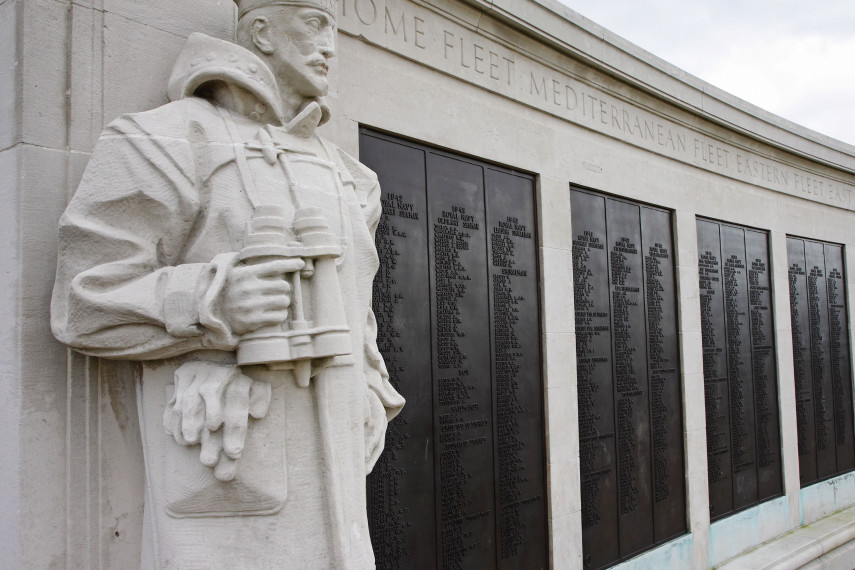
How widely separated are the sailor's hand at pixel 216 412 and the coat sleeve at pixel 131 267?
131 millimetres

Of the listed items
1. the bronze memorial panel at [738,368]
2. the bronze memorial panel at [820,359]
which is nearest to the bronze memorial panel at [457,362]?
the bronze memorial panel at [738,368]

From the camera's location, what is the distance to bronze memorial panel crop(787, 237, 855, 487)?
10695 mm

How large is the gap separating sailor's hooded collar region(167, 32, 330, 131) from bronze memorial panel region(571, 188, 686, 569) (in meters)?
4.70

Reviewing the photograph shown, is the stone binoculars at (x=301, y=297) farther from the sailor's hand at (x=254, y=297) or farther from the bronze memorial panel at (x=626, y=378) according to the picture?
the bronze memorial panel at (x=626, y=378)

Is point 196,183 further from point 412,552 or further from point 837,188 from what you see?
point 837,188

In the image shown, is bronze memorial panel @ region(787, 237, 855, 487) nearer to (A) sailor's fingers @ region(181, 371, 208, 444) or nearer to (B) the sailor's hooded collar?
(B) the sailor's hooded collar

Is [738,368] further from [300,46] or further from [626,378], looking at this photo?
[300,46]

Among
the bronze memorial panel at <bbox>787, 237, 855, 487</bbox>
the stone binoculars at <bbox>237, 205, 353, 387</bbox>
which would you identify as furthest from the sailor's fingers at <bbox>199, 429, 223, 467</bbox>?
the bronze memorial panel at <bbox>787, 237, 855, 487</bbox>

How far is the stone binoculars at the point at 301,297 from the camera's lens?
107 inches

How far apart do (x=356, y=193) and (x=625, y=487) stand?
213 inches

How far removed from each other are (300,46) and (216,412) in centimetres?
172

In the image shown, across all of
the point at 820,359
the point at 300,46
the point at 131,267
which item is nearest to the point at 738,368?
the point at 820,359


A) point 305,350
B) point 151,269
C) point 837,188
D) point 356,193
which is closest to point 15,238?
point 151,269

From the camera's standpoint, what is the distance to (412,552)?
5348mm
